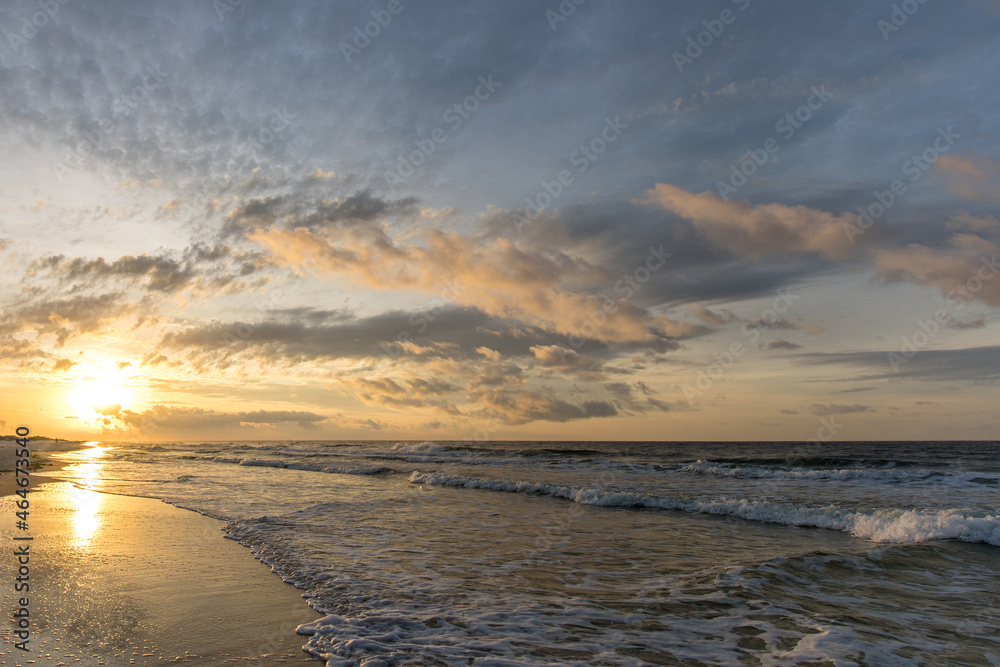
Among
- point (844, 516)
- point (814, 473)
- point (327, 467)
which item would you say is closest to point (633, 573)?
point (844, 516)

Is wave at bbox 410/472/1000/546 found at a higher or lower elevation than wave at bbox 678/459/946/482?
higher

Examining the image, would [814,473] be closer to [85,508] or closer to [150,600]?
[150,600]

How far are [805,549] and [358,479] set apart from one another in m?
25.1

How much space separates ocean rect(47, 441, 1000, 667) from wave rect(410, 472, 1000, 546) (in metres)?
0.07

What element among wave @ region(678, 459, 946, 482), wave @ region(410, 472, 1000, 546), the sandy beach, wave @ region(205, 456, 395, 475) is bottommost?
wave @ region(205, 456, 395, 475)

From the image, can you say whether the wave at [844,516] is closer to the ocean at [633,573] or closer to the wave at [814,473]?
the ocean at [633,573]

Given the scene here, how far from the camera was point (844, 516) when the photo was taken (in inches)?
671

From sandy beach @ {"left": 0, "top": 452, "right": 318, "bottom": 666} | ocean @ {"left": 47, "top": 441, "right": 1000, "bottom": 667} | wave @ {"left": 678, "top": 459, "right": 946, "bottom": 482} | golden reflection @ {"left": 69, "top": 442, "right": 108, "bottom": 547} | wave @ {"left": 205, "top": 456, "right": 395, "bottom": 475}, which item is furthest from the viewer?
wave @ {"left": 205, "top": 456, "right": 395, "bottom": 475}

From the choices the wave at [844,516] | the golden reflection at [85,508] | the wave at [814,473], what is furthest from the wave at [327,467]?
the wave at [814,473]

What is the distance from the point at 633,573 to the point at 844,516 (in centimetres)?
1077

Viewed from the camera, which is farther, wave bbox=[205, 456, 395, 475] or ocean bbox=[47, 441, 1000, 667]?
wave bbox=[205, 456, 395, 475]

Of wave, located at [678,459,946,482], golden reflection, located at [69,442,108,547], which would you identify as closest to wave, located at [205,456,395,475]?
golden reflection, located at [69,442,108,547]

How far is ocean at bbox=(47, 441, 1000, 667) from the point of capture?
22.9ft

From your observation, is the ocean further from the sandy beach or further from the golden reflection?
the golden reflection
